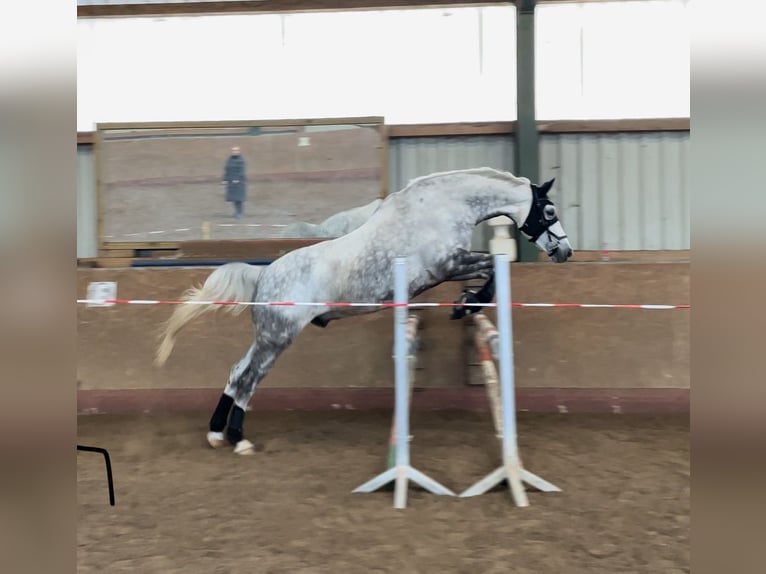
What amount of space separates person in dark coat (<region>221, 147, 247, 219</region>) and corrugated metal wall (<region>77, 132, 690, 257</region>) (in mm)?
1232

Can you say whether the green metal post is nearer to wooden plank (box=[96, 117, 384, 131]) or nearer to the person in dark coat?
wooden plank (box=[96, 117, 384, 131])

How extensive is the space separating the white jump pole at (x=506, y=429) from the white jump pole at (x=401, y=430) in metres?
0.21

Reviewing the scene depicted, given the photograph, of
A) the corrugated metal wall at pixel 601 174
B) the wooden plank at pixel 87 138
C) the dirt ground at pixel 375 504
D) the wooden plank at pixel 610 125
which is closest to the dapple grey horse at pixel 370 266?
the dirt ground at pixel 375 504

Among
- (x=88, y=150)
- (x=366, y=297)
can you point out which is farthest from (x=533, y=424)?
(x=88, y=150)

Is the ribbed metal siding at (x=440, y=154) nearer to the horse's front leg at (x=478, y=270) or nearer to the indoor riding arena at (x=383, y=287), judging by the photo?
the indoor riding arena at (x=383, y=287)

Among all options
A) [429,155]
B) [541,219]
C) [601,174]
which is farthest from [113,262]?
[601,174]

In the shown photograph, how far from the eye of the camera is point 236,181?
16.8 feet

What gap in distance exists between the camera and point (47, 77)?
917mm

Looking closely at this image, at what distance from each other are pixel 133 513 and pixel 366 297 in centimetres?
172

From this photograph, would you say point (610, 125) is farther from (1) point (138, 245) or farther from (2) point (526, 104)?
(1) point (138, 245)

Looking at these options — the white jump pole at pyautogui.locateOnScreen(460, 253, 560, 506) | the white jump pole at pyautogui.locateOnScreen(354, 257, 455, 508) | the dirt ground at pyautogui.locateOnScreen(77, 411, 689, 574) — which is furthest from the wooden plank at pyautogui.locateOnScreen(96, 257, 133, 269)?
the white jump pole at pyautogui.locateOnScreen(460, 253, 560, 506)

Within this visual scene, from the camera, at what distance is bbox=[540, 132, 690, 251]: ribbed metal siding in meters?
5.07

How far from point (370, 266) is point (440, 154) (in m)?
1.86

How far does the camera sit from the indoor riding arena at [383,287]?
103 inches
